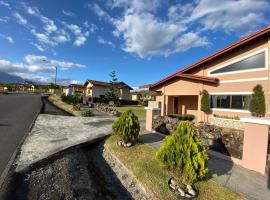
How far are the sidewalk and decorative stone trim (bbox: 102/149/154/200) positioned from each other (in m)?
2.22

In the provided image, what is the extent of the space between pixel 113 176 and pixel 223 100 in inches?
503

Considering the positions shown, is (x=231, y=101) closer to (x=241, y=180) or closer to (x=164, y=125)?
(x=164, y=125)

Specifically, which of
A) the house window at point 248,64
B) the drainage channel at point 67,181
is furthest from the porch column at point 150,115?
the house window at point 248,64

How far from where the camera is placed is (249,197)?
4926mm

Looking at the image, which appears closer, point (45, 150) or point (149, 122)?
point (45, 150)

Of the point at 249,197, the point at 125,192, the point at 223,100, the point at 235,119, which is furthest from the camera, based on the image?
the point at 223,100

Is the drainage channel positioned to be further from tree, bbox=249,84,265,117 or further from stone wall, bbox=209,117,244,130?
tree, bbox=249,84,265,117

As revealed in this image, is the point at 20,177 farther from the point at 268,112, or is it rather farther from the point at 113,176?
the point at 268,112

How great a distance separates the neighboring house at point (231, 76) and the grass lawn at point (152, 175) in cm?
1025

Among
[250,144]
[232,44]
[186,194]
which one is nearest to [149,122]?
[250,144]

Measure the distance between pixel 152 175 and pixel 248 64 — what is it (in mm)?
13316

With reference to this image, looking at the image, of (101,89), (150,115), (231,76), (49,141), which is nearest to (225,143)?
(150,115)

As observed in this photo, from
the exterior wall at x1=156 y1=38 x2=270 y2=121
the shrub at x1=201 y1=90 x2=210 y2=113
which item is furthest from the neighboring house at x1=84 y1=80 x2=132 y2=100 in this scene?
the shrub at x1=201 y1=90 x2=210 y2=113

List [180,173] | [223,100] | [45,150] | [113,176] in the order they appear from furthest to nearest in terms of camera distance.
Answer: [223,100] → [45,150] → [113,176] → [180,173]
